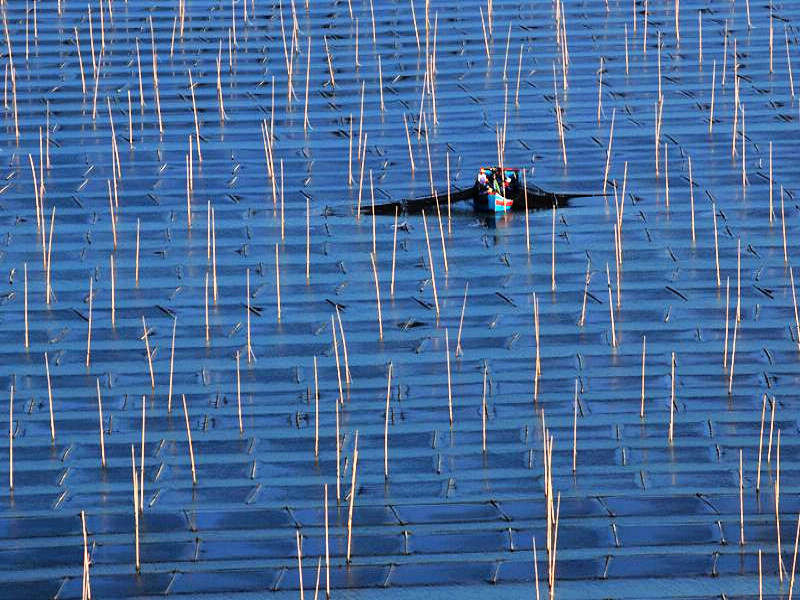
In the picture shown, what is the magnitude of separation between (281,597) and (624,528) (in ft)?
4.47

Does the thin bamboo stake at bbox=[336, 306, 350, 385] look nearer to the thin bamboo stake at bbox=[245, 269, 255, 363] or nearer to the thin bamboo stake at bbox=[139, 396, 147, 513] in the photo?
the thin bamboo stake at bbox=[245, 269, 255, 363]

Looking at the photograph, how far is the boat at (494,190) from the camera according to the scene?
388 inches

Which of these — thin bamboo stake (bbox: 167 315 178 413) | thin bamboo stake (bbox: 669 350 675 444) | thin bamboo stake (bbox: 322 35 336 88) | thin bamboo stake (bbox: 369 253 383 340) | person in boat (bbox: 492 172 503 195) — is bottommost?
thin bamboo stake (bbox: 669 350 675 444)

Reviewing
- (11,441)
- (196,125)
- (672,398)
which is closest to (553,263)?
(672,398)

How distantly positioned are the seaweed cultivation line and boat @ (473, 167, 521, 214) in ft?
0.08

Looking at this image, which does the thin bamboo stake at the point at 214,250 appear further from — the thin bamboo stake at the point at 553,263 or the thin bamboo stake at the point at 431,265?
the thin bamboo stake at the point at 553,263

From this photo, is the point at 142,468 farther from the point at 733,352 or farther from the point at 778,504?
the point at 733,352

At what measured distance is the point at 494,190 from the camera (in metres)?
9.85

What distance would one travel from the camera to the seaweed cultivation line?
6.65m

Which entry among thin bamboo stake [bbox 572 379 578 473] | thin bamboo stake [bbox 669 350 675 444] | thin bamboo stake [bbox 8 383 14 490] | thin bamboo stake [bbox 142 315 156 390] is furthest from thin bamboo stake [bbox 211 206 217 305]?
thin bamboo stake [bbox 669 350 675 444]

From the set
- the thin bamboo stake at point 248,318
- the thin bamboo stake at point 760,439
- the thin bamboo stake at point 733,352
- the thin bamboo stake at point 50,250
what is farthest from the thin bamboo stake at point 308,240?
the thin bamboo stake at point 760,439

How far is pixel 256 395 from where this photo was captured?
7.95 metres

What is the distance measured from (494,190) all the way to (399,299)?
1273mm

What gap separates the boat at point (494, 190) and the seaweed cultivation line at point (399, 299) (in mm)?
23
